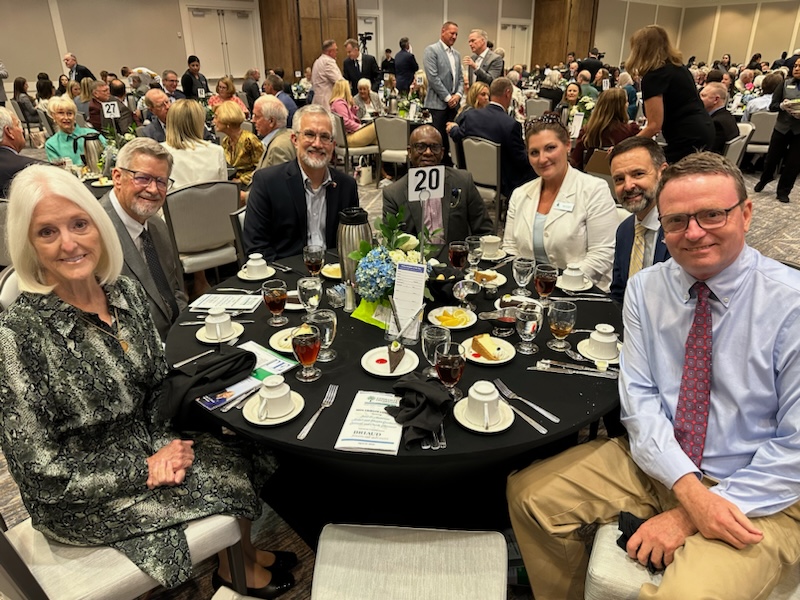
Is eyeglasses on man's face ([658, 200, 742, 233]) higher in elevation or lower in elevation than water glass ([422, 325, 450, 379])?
higher

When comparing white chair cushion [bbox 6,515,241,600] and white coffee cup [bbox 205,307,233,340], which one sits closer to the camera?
white chair cushion [bbox 6,515,241,600]

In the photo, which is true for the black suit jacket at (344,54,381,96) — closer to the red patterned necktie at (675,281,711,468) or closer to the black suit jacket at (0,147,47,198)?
the black suit jacket at (0,147,47,198)

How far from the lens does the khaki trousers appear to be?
132cm

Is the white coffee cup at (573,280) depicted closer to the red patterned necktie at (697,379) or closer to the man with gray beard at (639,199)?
the man with gray beard at (639,199)

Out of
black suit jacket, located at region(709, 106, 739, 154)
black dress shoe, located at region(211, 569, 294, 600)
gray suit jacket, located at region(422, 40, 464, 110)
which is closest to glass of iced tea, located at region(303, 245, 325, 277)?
black dress shoe, located at region(211, 569, 294, 600)

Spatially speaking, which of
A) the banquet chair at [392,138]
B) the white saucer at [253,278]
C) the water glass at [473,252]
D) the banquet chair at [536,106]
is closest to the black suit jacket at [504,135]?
the banquet chair at [392,138]

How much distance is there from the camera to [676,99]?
3.86m

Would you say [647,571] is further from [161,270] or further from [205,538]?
[161,270]

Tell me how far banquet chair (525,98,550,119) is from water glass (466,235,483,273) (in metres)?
6.67

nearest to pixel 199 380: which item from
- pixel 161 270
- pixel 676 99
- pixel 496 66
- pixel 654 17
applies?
pixel 161 270

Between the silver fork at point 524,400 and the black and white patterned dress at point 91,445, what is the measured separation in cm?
80

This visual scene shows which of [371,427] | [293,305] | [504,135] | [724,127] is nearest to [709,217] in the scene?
[371,427]

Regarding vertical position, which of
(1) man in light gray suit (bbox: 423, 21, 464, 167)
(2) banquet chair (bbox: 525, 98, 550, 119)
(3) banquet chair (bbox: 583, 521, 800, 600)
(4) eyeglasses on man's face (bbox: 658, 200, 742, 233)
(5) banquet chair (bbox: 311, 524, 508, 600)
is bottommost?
(3) banquet chair (bbox: 583, 521, 800, 600)

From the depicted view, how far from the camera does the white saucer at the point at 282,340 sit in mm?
1763
